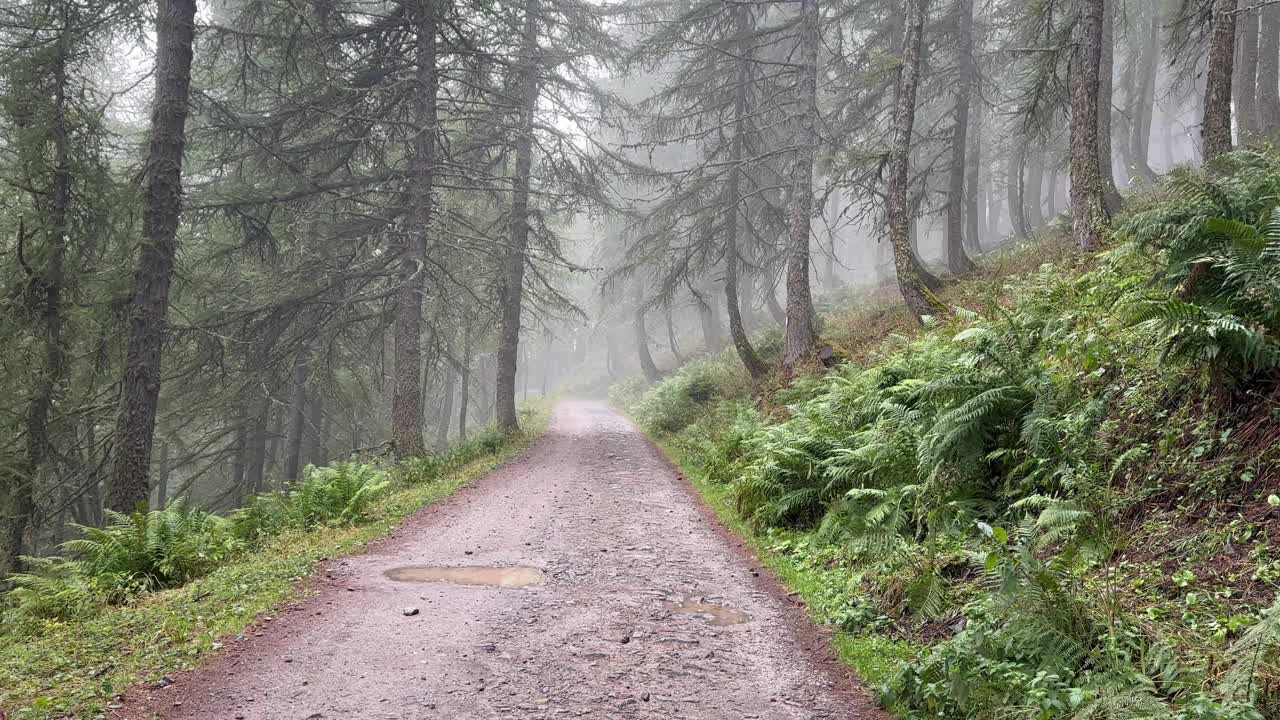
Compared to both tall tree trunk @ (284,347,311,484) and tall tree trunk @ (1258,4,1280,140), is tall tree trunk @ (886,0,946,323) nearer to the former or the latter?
tall tree trunk @ (1258,4,1280,140)

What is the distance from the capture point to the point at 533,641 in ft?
16.7

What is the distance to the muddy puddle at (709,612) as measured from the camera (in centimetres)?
563

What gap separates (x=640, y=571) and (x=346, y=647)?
9.32 ft

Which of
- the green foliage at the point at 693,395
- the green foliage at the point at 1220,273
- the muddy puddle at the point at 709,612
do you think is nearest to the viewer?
the green foliage at the point at 1220,273

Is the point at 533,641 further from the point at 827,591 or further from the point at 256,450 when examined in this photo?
the point at 256,450

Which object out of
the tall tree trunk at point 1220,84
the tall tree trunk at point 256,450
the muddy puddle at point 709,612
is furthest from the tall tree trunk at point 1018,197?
the tall tree trunk at point 256,450

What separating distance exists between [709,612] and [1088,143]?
8605 mm

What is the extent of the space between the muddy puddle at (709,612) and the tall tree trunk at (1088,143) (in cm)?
766

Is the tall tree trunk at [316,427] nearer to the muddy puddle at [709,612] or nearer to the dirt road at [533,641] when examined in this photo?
the dirt road at [533,641]

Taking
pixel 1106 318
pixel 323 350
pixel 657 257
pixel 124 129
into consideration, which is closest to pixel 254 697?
pixel 1106 318

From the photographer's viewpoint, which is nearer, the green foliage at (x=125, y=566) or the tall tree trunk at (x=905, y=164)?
the green foliage at (x=125, y=566)

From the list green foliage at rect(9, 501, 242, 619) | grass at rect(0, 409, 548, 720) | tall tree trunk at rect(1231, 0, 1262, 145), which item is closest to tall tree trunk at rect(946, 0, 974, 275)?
tall tree trunk at rect(1231, 0, 1262, 145)

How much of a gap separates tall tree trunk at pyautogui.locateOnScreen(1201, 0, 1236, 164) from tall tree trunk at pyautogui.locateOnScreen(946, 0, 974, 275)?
Answer: 24.0 feet

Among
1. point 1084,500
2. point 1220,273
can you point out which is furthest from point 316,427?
point 1220,273
